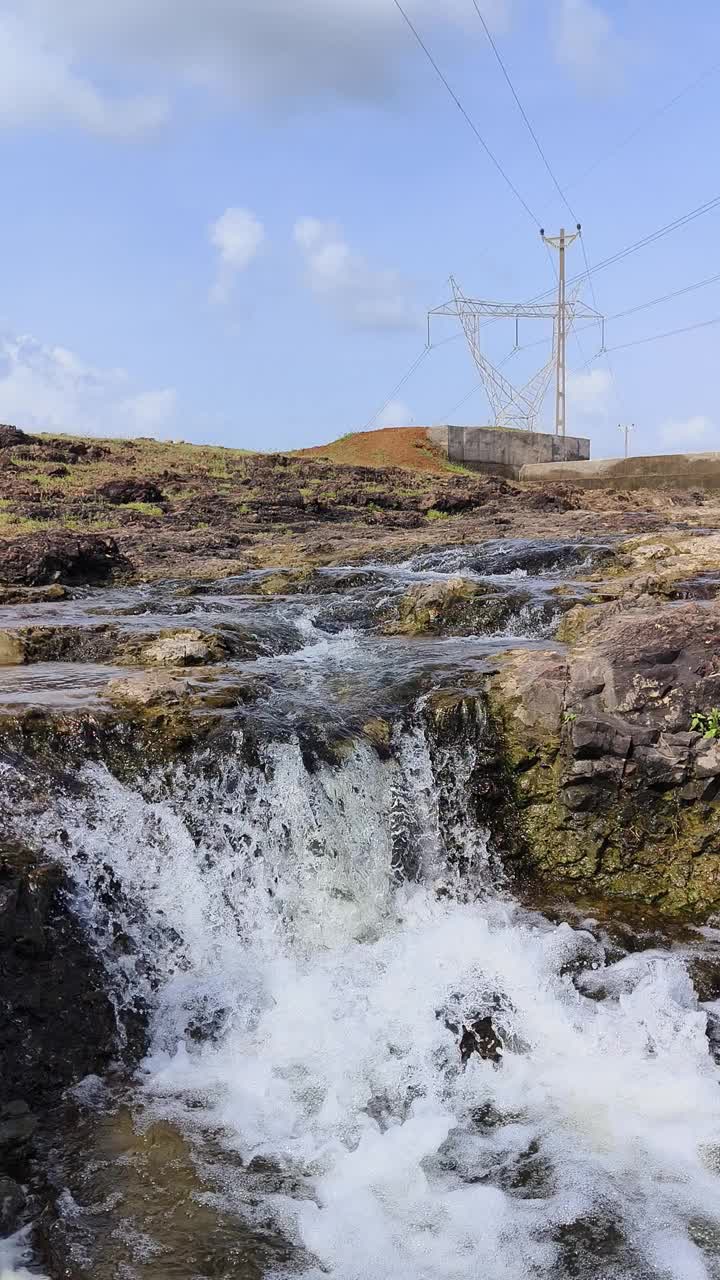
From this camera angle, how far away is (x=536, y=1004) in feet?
19.4

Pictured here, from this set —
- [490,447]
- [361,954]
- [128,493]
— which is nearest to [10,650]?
[361,954]

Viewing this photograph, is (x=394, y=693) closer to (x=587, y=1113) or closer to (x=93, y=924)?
(x=93, y=924)

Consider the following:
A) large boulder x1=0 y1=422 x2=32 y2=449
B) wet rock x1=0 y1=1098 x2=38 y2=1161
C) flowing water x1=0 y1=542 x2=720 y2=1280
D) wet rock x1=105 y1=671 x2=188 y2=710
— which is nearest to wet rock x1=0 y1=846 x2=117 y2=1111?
wet rock x1=0 y1=1098 x2=38 y2=1161

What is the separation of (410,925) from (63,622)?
5.58 m

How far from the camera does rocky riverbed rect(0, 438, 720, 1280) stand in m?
4.37

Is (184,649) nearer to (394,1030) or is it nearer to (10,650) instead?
(10,650)

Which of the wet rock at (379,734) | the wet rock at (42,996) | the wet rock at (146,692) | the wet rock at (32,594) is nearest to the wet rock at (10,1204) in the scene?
the wet rock at (42,996)

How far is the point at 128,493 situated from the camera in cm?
2155

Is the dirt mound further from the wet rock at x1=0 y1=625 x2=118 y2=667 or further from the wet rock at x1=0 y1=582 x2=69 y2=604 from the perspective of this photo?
the wet rock at x1=0 y1=625 x2=118 y2=667

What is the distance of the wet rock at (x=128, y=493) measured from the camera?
70.2 ft

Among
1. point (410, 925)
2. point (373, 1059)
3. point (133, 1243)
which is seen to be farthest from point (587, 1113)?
point (133, 1243)

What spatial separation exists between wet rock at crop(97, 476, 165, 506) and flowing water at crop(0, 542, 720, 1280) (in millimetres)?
14761

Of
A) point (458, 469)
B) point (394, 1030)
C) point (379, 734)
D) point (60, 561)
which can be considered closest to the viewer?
point (394, 1030)

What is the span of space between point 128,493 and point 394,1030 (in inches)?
690
